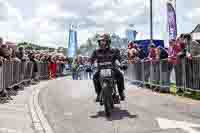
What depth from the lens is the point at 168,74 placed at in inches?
Result: 693

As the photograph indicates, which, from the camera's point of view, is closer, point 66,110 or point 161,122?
point 161,122

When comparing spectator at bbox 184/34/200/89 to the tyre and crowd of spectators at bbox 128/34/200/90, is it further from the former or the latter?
the tyre

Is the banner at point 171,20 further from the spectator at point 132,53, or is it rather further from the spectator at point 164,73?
the spectator at point 164,73

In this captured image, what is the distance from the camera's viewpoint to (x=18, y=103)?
15.1 m

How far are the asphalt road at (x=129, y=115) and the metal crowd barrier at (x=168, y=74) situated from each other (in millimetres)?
681

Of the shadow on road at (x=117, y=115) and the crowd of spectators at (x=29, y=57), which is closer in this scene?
the shadow on road at (x=117, y=115)

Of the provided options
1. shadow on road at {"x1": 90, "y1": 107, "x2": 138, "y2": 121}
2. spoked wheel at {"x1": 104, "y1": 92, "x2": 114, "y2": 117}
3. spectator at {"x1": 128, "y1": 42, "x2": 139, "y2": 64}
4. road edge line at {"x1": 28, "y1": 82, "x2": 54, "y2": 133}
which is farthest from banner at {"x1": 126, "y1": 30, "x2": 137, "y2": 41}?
spoked wheel at {"x1": 104, "y1": 92, "x2": 114, "y2": 117}

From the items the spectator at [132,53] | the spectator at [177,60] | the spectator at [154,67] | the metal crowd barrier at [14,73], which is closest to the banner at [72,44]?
the metal crowd barrier at [14,73]

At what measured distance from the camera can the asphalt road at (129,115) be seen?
9.80 meters

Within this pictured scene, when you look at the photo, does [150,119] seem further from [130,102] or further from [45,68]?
[45,68]

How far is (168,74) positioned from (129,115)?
20.7 feet

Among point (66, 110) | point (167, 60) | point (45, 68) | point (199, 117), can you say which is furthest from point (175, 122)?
point (45, 68)

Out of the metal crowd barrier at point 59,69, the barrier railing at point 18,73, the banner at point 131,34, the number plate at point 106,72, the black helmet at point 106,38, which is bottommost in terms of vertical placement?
the metal crowd barrier at point 59,69

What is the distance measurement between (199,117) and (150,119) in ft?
3.94
